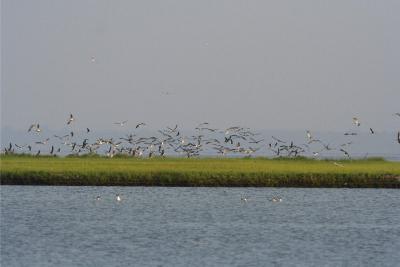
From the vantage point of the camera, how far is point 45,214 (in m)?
46.8

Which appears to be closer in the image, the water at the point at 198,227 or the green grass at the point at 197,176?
the water at the point at 198,227

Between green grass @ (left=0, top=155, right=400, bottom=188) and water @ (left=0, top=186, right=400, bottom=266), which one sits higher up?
green grass @ (left=0, top=155, right=400, bottom=188)

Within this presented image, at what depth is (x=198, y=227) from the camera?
141ft

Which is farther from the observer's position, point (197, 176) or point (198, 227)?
point (197, 176)

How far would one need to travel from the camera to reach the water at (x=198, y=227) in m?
34.5

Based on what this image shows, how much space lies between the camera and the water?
34.5m

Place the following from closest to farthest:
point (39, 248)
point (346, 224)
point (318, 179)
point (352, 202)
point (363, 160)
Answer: point (39, 248) → point (346, 224) → point (352, 202) → point (318, 179) → point (363, 160)

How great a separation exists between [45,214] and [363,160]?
30.5 metres

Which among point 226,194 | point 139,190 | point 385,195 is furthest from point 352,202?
point 139,190

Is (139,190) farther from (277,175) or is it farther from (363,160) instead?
(363,160)

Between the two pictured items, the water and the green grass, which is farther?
the green grass

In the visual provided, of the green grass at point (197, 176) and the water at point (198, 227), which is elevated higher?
the green grass at point (197, 176)

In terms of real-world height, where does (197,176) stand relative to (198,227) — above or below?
above

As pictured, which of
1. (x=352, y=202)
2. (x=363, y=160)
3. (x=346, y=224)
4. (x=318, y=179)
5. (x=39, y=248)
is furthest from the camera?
(x=363, y=160)
